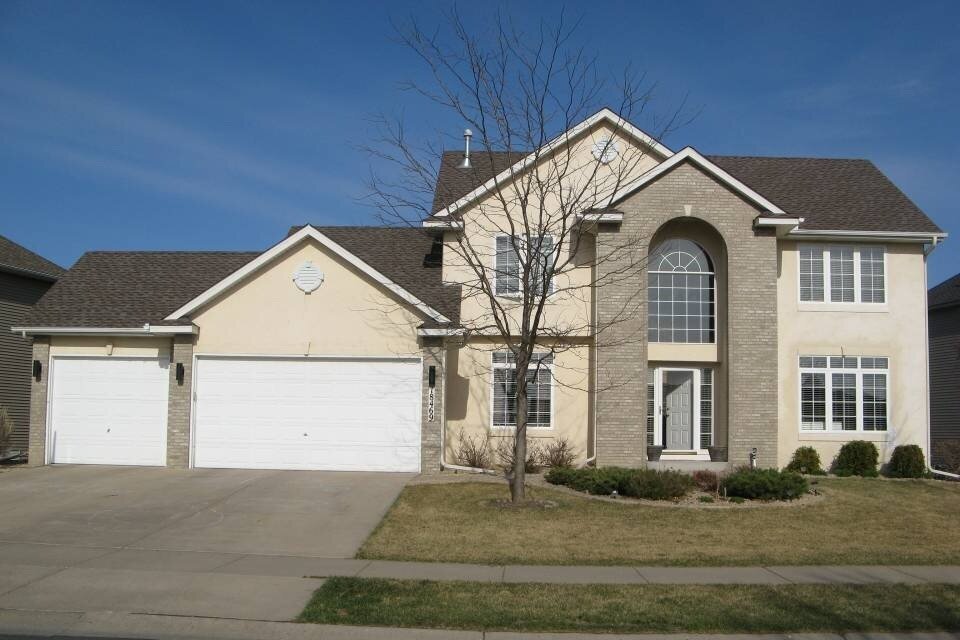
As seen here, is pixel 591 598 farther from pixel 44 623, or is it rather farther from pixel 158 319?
pixel 158 319

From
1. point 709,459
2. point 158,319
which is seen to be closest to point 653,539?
point 709,459

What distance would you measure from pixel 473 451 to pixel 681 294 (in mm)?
5961

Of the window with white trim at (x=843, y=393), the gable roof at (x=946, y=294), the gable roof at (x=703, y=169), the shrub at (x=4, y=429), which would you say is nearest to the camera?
the gable roof at (x=703, y=169)

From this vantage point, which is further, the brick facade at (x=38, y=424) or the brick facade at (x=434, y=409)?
the brick facade at (x=38, y=424)

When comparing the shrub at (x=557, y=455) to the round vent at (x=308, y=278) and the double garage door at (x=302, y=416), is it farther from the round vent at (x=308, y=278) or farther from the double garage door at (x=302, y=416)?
the round vent at (x=308, y=278)

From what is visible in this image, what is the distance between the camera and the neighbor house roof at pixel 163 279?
60.8 feet

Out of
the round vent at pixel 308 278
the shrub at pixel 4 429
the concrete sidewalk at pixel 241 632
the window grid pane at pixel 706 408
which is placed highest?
the round vent at pixel 308 278

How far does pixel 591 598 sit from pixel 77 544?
23.4 ft

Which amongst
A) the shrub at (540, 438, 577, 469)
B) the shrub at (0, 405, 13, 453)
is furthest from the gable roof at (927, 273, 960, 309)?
the shrub at (0, 405, 13, 453)

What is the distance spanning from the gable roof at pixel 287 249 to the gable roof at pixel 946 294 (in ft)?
58.7

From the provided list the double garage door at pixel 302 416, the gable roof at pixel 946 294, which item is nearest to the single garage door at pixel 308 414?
the double garage door at pixel 302 416

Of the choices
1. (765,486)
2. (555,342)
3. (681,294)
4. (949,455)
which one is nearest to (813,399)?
(949,455)

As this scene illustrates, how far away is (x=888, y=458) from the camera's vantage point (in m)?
19.4

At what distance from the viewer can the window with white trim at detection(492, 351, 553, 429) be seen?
1928cm
